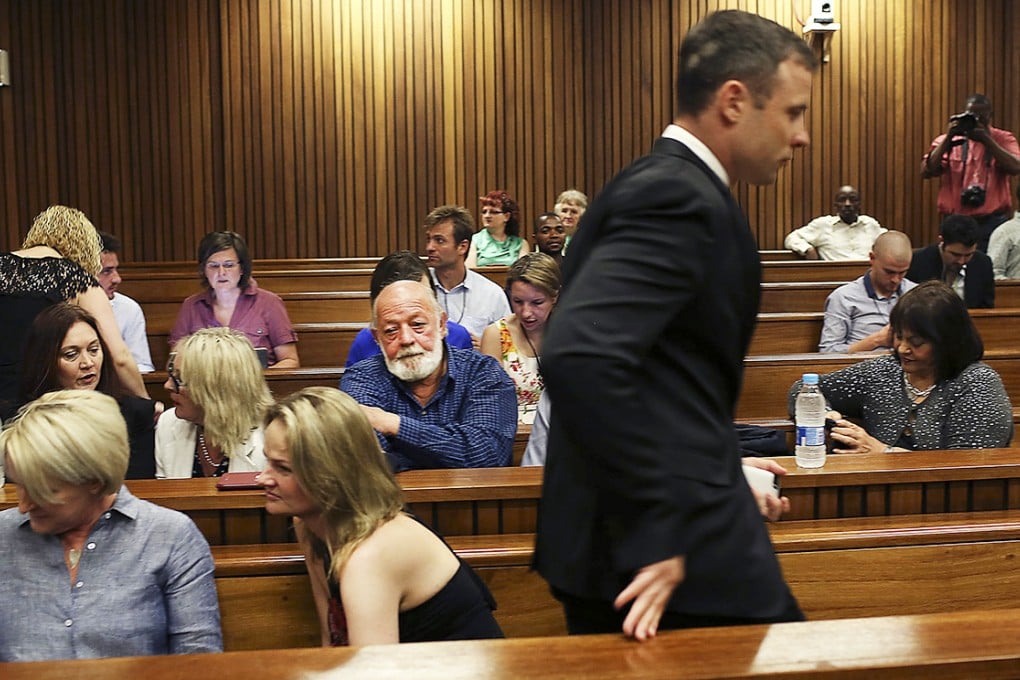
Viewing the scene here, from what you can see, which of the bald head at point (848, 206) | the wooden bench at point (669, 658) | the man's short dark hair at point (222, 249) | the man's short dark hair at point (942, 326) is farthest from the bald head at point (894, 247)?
the wooden bench at point (669, 658)

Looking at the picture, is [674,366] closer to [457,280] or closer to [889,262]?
[457,280]

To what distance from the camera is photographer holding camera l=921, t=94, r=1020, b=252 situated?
677 cm

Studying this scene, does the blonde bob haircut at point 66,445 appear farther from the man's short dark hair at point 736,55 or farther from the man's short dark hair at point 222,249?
the man's short dark hair at point 222,249

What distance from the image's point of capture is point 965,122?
21.4 feet

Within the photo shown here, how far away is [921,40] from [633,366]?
7925mm

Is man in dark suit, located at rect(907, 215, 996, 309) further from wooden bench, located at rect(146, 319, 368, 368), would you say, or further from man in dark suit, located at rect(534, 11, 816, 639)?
man in dark suit, located at rect(534, 11, 816, 639)

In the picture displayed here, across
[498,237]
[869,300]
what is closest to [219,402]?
[869,300]

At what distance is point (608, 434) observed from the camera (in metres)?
1.05

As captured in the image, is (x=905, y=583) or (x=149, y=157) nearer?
(x=905, y=583)

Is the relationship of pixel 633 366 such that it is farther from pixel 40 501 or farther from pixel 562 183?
pixel 562 183

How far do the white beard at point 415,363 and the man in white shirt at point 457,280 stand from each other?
2.01 m

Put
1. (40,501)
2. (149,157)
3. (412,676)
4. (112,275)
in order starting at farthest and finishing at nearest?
(149,157) < (112,275) < (40,501) < (412,676)

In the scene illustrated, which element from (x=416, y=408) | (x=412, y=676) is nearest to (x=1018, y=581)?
(x=416, y=408)

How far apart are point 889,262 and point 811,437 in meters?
2.81
